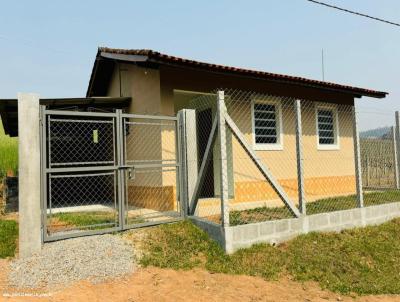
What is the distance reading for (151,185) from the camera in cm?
833

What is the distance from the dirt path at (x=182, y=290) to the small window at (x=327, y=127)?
7.24m

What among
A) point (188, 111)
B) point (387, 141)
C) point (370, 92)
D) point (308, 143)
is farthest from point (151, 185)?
point (370, 92)

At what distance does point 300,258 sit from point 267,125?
203 inches

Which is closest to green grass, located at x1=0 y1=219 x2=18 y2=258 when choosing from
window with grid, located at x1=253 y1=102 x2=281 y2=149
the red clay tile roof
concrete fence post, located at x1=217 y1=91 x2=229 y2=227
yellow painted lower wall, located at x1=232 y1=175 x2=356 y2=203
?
concrete fence post, located at x1=217 y1=91 x2=229 y2=227

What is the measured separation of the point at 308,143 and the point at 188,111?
5.34 m

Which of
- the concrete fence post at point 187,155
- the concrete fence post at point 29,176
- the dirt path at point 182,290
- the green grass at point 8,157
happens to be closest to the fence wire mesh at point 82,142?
the green grass at point 8,157

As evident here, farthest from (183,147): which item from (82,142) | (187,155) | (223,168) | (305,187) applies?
(82,142)

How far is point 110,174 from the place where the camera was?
251 inches

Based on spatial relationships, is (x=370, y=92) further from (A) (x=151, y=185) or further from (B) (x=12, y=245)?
(B) (x=12, y=245)

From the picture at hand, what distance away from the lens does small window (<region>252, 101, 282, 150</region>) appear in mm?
9516

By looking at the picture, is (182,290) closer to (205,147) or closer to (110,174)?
(110,174)

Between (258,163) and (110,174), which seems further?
(110,174)

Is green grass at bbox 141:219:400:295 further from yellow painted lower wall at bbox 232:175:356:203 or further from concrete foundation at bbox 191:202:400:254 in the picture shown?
yellow painted lower wall at bbox 232:175:356:203

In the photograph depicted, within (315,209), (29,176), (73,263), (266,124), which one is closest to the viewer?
(73,263)
